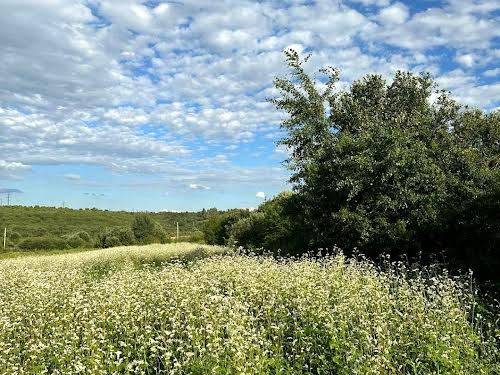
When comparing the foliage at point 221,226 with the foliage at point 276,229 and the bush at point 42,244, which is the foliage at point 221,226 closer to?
the foliage at point 276,229

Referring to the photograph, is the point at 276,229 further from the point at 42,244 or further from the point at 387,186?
the point at 42,244

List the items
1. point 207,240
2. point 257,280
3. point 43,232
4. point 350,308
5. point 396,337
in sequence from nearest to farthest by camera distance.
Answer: point 396,337 < point 350,308 < point 257,280 < point 207,240 < point 43,232

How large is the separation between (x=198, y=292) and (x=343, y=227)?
26.4ft

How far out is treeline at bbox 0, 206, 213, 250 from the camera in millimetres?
56750

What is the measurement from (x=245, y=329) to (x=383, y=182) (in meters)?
10.1

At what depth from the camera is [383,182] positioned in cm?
1521

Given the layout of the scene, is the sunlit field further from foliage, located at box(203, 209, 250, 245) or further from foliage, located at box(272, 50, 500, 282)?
foliage, located at box(203, 209, 250, 245)

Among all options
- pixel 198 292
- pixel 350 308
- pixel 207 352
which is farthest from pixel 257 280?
pixel 207 352

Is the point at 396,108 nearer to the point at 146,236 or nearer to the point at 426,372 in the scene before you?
the point at 426,372

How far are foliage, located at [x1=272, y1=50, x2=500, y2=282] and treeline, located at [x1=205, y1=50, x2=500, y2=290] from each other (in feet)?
0.11

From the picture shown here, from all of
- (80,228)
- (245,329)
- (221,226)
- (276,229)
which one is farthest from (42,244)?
(245,329)

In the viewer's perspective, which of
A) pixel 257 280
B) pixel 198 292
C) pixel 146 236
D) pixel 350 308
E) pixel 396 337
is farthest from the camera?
pixel 146 236

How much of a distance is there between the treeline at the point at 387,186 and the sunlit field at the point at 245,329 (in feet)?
15.8

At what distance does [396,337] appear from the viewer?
6965 mm
